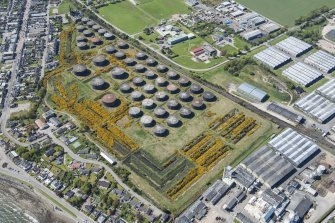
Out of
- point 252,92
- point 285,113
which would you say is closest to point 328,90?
point 285,113

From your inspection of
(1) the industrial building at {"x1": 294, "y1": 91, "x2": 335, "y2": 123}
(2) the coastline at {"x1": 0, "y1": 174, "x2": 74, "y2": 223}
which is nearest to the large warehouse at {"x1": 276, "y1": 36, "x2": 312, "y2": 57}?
(1) the industrial building at {"x1": 294, "y1": 91, "x2": 335, "y2": 123}

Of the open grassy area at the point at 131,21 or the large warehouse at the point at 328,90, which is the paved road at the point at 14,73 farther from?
the large warehouse at the point at 328,90

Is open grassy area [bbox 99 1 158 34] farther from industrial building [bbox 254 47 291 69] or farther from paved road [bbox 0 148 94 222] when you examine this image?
paved road [bbox 0 148 94 222]

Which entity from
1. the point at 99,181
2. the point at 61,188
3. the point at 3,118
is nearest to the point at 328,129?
the point at 99,181

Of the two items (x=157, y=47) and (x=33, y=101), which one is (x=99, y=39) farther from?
(x=33, y=101)

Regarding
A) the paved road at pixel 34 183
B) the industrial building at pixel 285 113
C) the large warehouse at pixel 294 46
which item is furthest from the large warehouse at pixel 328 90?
the paved road at pixel 34 183

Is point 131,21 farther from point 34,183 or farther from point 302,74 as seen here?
point 34,183
